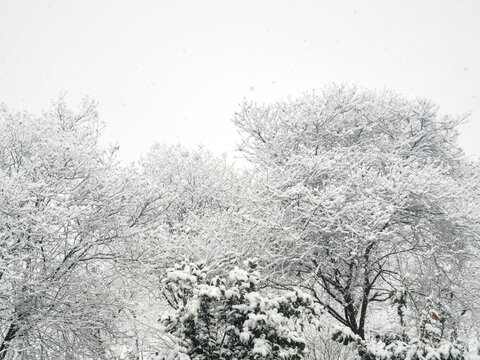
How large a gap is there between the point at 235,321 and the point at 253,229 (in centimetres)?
327

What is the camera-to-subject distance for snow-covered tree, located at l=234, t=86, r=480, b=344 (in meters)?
7.18

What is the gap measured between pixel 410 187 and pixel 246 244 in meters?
3.42

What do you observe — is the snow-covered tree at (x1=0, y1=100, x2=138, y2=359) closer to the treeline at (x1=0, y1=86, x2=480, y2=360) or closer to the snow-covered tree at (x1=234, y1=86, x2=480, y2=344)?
the treeline at (x1=0, y1=86, x2=480, y2=360)

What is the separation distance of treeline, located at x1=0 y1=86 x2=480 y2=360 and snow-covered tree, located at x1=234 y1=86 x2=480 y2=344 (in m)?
0.04

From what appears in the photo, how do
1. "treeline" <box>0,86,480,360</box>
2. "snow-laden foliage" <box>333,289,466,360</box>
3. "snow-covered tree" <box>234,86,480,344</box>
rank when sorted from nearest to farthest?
"snow-laden foliage" <box>333,289,466,360</box> → "treeline" <box>0,86,480,360</box> → "snow-covered tree" <box>234,86,480,344</box>

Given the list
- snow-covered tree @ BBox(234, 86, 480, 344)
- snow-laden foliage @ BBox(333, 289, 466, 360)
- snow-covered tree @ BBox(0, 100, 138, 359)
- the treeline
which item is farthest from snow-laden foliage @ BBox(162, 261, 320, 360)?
snow-covered tree @ BBox(0, 100, 138, 359)

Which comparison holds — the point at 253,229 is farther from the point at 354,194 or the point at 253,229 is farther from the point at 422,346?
the point at 422,346

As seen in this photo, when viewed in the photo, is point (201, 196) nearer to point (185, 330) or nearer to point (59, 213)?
point (59, 213)

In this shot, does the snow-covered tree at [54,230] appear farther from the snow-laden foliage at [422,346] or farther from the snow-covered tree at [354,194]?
the snow-laden foliage at [422,346]

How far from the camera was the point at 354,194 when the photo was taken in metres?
7.89

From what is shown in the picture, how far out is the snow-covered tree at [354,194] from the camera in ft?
23.6

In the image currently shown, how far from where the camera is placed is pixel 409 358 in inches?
164

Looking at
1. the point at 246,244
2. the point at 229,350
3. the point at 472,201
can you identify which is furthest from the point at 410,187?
the point at 229,350

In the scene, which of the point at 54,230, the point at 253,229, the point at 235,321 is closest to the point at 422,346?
the point at 235,321
